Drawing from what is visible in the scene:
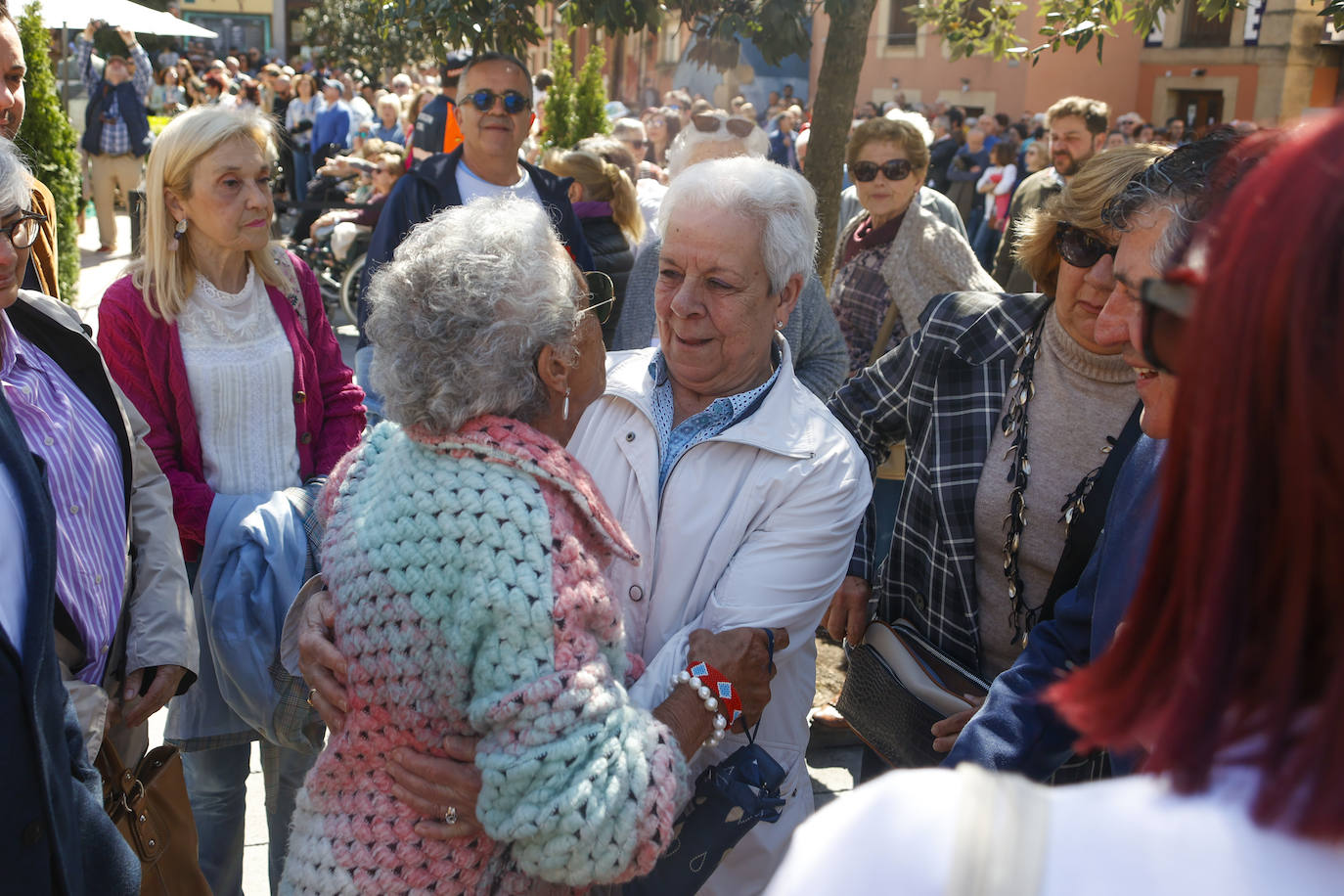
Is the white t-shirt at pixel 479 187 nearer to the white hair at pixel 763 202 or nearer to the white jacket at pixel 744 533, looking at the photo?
the white hair at pixel 763 202

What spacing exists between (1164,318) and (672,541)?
1313 mm

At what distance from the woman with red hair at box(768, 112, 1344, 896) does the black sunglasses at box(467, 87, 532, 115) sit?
162 inches

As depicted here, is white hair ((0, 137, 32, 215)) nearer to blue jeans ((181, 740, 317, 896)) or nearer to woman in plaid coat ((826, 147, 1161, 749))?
blue jeans ((181, 740, 317, 896))

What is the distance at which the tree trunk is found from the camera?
4645mm

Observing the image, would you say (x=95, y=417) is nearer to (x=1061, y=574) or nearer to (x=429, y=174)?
(x=1061, y=574)

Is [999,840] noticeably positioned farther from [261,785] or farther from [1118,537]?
[261,785]

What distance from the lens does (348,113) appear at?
16609 mm

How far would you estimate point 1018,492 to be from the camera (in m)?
2.45

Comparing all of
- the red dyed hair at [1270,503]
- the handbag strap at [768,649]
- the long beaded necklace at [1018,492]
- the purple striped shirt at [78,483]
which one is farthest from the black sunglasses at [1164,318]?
the purple striped shirt at [78,483]

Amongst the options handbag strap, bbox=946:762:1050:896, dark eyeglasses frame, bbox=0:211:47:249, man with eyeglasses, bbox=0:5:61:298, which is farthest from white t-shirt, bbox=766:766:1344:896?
man with eyeglasses, bbox=0:5:61:298

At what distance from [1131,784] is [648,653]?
1.44 m

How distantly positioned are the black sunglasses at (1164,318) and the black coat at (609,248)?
4.18 metres

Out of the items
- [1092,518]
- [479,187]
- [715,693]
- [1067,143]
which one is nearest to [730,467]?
[715,693]

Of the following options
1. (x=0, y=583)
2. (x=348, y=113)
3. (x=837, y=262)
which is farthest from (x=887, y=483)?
(x=348, y=113)
